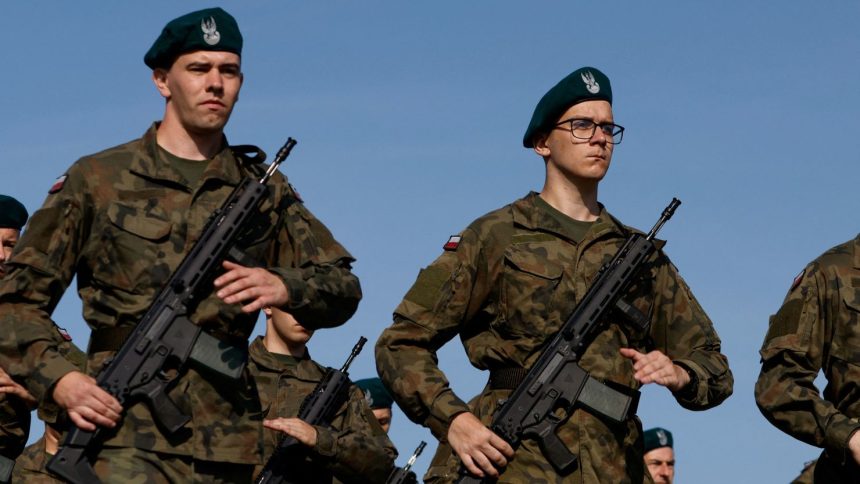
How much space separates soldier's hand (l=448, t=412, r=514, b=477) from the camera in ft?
31.9

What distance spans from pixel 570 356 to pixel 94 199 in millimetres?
2688

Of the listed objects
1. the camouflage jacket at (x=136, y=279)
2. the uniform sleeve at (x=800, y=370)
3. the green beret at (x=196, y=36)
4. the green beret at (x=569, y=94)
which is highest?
the green beret at (x=569, y=94)

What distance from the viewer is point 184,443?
892cm

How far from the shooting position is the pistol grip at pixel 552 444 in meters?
9.84

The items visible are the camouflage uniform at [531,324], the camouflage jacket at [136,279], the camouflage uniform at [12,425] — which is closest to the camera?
the camouflage jacket at [136,279]

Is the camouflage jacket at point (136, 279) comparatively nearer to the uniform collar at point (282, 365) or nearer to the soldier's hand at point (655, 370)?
the soldier's hand at point (655, 370)

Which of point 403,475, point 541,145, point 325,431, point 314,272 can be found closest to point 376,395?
point 403,475

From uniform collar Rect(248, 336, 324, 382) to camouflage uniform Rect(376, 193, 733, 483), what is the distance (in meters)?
4.08

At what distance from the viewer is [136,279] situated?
909cm

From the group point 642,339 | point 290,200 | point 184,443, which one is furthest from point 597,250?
point 184,443

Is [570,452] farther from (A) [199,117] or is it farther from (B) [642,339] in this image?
(A) [199,117]

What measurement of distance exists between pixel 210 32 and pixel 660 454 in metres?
10.1

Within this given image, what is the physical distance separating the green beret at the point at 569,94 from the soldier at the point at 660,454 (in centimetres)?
787

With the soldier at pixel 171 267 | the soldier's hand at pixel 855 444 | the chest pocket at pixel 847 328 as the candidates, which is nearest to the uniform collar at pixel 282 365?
the soldier at pixel 171 267
